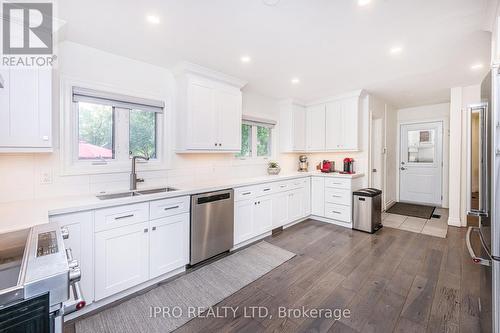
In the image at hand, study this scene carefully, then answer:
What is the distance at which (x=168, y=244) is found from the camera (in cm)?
230

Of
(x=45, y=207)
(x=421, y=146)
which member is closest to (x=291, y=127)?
(x=421, y=146)

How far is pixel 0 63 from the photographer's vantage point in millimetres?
1581

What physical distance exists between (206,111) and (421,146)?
5.64 m

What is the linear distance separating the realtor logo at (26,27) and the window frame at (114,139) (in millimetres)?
414

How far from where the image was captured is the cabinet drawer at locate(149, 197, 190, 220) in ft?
7.16

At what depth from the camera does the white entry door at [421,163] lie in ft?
17.6

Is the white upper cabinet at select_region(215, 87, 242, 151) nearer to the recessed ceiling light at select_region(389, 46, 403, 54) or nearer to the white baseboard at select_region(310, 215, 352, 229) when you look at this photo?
the recessed ceiling light at select_region(389, 46, 403, 54)

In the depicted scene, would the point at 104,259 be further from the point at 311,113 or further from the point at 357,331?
the point at 311,113

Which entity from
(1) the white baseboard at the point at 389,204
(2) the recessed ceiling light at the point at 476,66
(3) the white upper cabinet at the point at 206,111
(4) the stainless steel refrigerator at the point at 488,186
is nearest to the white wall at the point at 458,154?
(2) the recessed ceiling light at the point at 476,66

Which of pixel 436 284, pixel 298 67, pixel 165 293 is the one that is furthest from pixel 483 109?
pixel 165 293

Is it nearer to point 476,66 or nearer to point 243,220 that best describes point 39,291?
point 243,220

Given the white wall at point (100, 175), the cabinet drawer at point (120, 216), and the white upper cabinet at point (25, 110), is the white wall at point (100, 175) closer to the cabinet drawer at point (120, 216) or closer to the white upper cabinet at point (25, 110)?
the white upper cabinet at point (25, 110)

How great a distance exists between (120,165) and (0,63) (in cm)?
126

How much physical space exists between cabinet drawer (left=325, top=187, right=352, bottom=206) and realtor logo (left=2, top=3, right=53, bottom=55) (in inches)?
165
